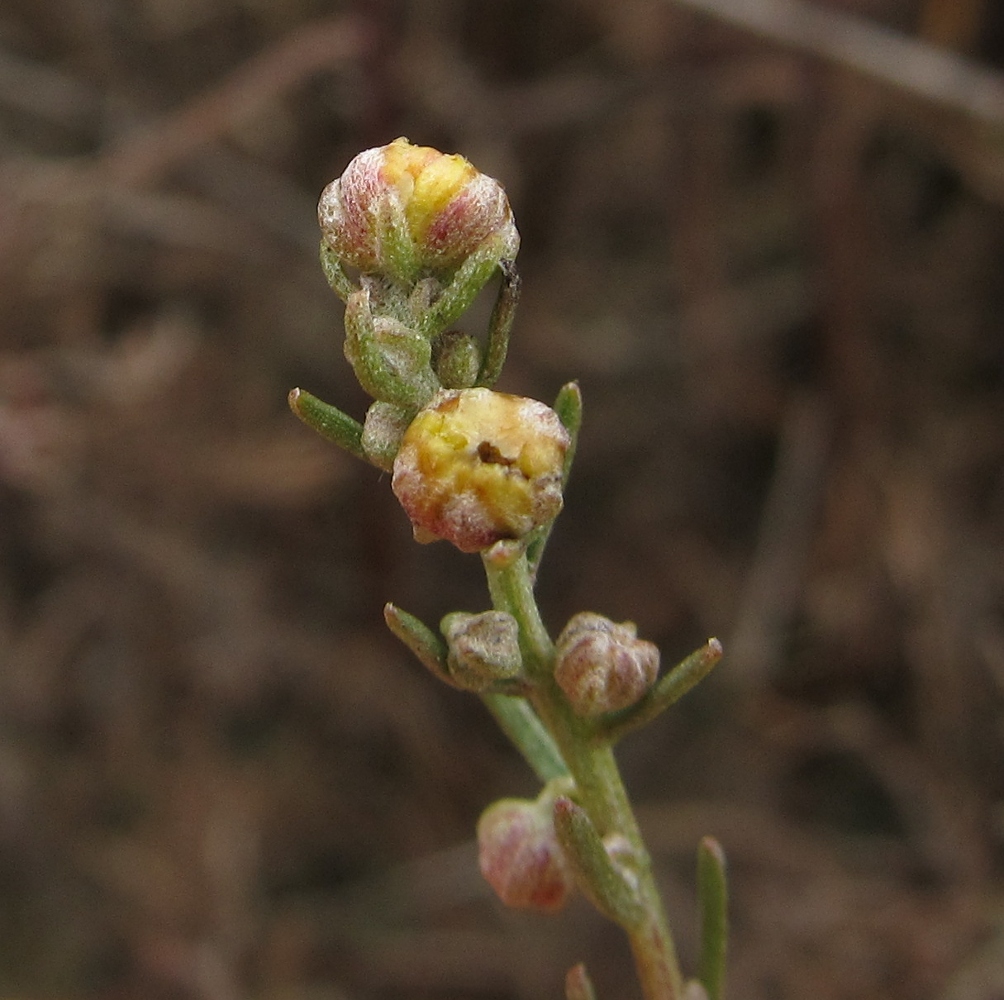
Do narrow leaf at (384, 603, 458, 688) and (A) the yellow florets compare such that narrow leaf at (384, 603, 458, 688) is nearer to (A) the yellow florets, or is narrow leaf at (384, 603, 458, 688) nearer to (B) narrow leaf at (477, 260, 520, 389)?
(B) narrow leaf at (477, 260, 520, 389)

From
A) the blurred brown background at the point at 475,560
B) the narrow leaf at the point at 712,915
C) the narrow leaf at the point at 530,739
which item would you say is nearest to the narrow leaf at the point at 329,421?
the narrow leaf at the point at 530,739

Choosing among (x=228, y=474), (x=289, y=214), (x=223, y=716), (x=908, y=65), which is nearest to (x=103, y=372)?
(x=228, y=474)

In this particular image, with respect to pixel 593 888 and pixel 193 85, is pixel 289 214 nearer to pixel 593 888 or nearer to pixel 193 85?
pixel 193 85

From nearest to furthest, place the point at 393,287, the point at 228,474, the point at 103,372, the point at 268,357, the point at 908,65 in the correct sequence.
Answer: the point at 393,287 → the point at 908,65 → the point at 103,372 → the point at 228,474 → the point at 268,357

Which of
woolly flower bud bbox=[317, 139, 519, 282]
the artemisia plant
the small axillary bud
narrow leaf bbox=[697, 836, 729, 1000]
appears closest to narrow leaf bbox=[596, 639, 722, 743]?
the artemisia plant

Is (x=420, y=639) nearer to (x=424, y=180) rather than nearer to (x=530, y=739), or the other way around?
(x=530, y=739)

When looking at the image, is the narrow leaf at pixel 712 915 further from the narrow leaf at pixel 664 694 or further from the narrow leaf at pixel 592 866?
the narrow leaf at pixel 664 694
